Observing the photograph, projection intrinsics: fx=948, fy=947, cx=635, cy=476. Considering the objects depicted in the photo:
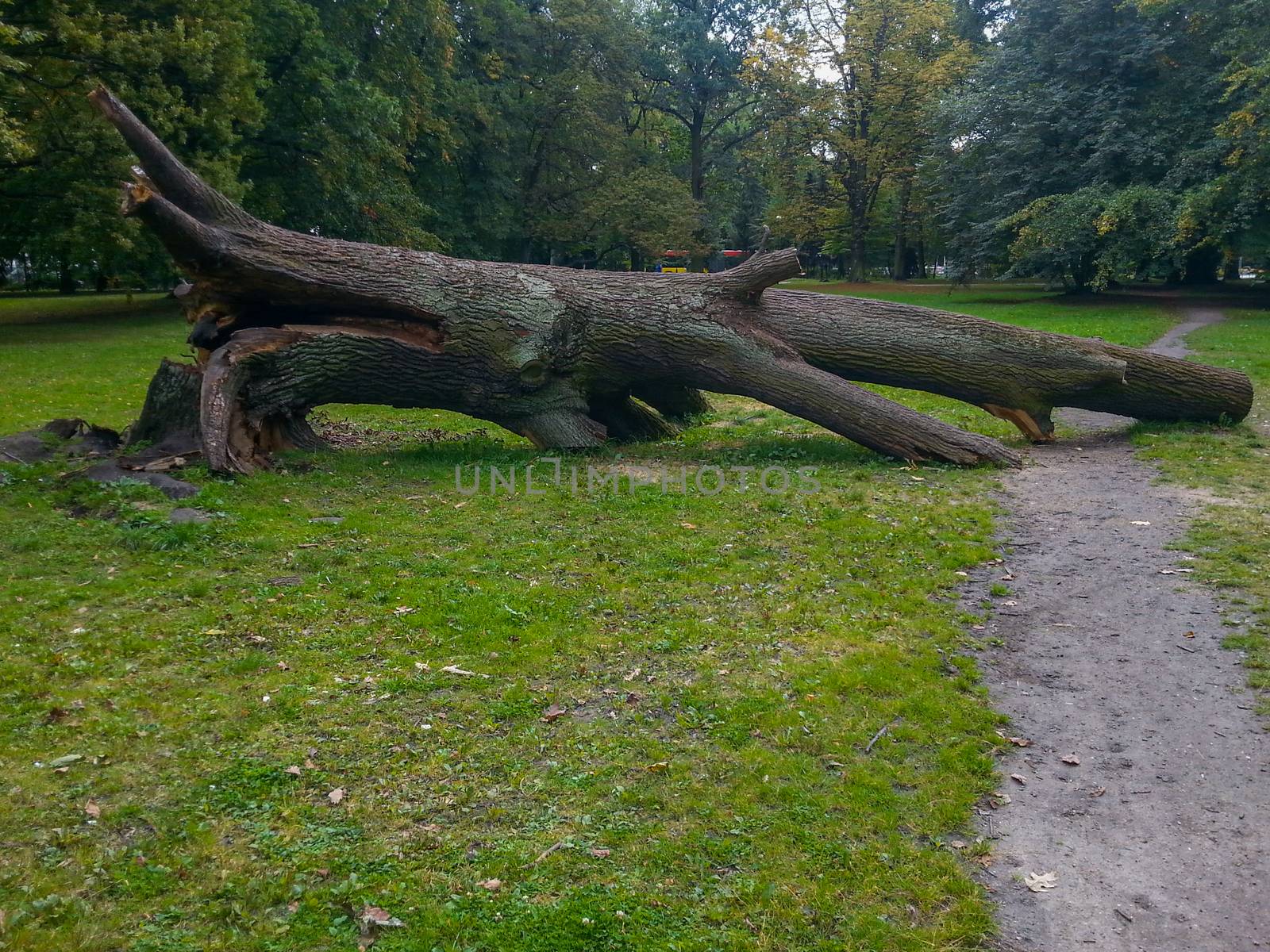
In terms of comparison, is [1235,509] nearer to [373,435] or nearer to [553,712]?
[553,712]

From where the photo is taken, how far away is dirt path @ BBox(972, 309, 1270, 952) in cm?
335

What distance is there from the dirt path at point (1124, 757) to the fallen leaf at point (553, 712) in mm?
2045

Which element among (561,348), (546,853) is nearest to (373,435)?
(561,348)

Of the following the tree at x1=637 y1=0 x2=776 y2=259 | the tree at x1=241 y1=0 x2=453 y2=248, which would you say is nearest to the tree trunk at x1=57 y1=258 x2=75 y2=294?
Result: the tree at x1=241 y1=0 x2=453 y2=248

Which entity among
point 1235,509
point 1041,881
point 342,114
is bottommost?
point 1041,881

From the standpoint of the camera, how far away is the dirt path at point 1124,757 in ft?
11.0

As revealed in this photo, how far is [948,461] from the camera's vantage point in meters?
9.80

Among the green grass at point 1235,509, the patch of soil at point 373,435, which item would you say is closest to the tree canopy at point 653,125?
the patch of soil at point 373,435

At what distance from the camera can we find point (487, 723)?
457cm

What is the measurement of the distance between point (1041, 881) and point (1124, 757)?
115 centimetres

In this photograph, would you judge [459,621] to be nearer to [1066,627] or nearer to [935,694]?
[935,694]

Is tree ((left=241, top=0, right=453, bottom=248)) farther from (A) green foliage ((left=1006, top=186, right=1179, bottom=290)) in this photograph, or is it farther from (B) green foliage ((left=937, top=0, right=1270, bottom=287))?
(A) green foliage ((left=1006, top=186, right=1179, bottom=290))

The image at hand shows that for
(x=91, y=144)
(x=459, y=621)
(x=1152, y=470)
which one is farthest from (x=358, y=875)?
(x=91, y=144)

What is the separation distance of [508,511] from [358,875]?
4863 millimetres
